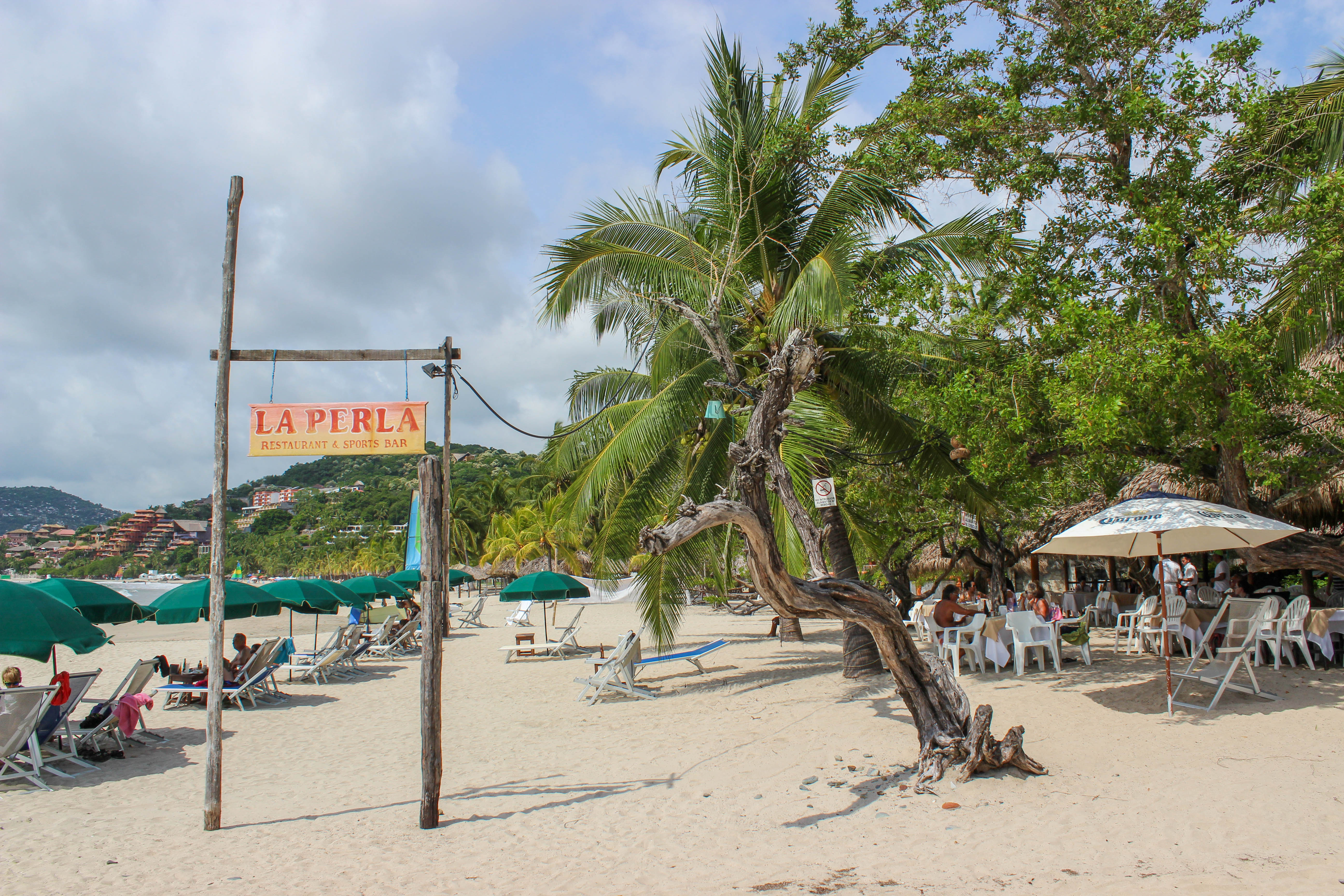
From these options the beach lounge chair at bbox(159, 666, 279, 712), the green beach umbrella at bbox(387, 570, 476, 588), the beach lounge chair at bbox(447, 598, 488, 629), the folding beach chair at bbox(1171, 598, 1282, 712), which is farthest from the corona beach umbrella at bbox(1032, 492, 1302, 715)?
the beach lounge chair at bbox(447, 598, 488, 629)

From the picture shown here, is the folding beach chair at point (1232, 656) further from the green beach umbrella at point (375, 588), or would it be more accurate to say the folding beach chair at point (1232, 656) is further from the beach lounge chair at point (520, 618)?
the green beach umbrella at point (375, 588)

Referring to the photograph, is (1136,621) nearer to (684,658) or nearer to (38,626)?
(684,658)

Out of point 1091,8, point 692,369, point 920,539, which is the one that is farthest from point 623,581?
point 1091,8

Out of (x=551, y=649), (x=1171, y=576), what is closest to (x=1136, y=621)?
(x=1171, y=576)

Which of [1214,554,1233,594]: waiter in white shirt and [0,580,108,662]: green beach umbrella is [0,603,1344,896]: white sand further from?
[1214,554,1233,594]: waiter in white shirt

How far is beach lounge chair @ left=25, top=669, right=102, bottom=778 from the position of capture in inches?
279

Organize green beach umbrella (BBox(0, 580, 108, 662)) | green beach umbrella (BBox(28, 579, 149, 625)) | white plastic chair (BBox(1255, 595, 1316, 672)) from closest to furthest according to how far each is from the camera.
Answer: green beach umbrella (BBox(0, 580, 108, 662)) < white plastic chair (BBox(1255, 595, 1316, 672)) < green beach umbrella (BBox(28, 579, 149, 625))

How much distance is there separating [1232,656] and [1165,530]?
11.0ft

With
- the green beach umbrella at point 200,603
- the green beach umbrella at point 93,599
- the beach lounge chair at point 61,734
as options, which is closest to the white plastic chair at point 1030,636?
the green beach umbrella at point 200,603

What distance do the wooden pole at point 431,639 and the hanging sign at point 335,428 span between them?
0.90 feet

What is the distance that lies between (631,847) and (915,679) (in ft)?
8.00

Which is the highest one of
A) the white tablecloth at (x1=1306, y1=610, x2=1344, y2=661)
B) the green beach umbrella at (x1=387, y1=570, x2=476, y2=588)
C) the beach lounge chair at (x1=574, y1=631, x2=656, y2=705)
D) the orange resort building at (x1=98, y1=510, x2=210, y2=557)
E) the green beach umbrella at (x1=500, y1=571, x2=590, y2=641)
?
the orange resort building at (x1=98, y1=510, x2=210, y2=557)

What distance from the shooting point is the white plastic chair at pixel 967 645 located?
9.68 meters

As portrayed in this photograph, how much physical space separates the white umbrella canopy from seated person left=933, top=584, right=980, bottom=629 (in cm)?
157
